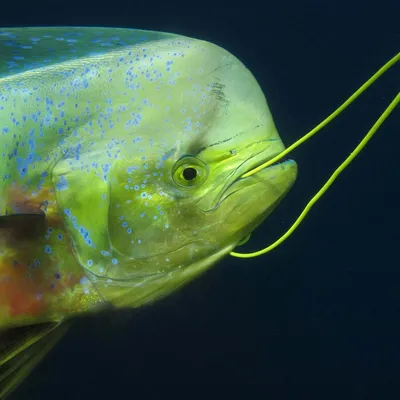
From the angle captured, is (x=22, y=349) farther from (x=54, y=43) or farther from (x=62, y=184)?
(x=54, y=43)

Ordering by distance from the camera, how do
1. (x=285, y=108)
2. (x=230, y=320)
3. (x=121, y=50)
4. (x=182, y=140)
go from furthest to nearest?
1. (x=285, y=108)
2. (x=230, y=320)
3. (x=121, y=50)
4. (x=182, y=140)

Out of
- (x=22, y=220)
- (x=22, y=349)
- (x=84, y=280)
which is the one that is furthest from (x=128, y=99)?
(x=22, y=349)

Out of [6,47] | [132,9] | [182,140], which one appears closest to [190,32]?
[132,9]

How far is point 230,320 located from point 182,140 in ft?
10.9

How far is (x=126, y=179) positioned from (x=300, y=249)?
3505mm

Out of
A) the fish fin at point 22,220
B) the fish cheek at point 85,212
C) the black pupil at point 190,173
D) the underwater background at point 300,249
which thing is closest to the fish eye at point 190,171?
the black pupil at point 190,173

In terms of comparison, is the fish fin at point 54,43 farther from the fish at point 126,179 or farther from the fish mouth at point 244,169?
→ the fish mouth at point 244,169

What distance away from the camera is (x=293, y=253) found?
4.77 m

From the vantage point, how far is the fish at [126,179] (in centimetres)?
157

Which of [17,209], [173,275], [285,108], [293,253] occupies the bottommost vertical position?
[293,253]

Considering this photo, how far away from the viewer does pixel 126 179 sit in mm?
1578

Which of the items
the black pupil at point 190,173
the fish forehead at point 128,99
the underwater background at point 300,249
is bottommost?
the underwater background at point 300,249

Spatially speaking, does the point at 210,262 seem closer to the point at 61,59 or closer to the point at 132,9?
the point at 61,59

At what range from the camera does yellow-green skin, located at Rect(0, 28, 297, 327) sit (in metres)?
1.57
